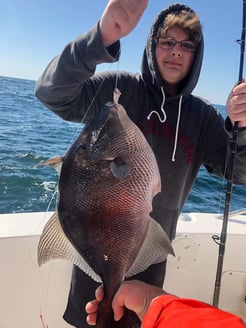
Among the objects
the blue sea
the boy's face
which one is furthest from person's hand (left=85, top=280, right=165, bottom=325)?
the blue sea

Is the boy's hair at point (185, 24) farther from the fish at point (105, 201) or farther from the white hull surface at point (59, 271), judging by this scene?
the white hull surface at point (59, 271)

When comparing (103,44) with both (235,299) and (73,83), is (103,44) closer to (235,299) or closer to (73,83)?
(73,83)

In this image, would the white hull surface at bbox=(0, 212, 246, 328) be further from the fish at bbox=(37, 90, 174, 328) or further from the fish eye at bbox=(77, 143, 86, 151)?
the fish eye at bbox=(77, 143, 86, 151)

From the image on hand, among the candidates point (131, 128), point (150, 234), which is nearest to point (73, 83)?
point (131, 128)

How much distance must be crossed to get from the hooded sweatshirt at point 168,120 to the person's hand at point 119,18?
328 mm

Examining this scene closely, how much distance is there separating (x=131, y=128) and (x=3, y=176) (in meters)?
5.36

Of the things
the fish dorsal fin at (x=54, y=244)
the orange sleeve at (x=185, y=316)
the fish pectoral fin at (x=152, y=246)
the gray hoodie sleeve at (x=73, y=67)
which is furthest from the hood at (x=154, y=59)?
the orange sleeve at (x=185, y=316)

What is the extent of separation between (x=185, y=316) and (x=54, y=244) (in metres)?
0.66

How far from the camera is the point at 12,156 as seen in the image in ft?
24.7

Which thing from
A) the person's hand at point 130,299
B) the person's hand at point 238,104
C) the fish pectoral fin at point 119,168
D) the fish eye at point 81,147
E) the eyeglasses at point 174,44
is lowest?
the person's hand at point 130,299

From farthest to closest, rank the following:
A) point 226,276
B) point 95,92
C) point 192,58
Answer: point 226,276 < point 192,58 < point 95,92

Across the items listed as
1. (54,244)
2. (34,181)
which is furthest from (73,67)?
(34,181)

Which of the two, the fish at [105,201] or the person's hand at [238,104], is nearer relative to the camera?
the fish at [105,201]

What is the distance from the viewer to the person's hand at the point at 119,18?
1.11m
